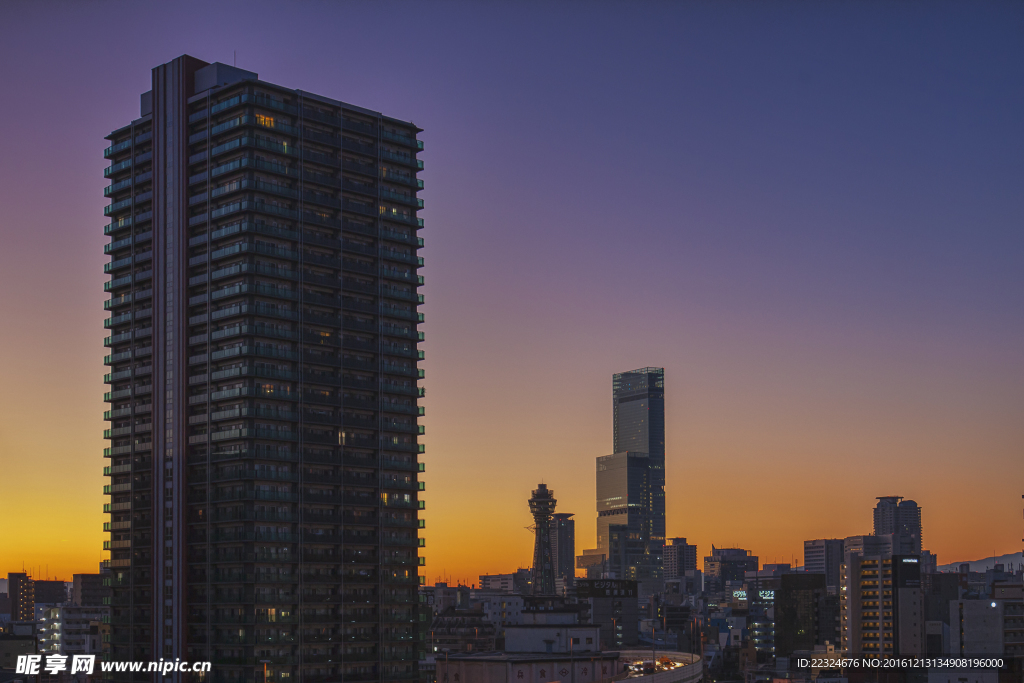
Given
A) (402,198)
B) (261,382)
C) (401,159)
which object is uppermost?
(401,159)

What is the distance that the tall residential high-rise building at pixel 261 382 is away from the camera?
162 m

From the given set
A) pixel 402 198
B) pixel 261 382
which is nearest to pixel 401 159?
pixel 402 198

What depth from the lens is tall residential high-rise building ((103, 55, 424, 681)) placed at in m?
162

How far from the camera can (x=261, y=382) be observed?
16438 centimetres

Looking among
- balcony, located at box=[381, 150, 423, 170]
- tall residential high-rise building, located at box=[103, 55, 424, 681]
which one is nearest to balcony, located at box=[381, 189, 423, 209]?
tall residential high-rise building, located at box=[103, 55, 424, 681]

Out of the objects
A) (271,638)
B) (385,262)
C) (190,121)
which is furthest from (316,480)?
(190,121)

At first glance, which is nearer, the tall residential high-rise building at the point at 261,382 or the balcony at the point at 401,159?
the tall residential high-rise building at the point at 261,382

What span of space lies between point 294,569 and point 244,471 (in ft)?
45.9

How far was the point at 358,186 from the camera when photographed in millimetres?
176500

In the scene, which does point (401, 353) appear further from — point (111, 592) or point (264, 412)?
point (111, 592)

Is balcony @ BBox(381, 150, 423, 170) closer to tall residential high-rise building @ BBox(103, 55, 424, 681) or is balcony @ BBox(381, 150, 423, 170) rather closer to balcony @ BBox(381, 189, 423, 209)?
tall residential high-rise building @ BBox(103, 55, 424, 681)

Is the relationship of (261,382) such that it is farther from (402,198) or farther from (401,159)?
(401,159)

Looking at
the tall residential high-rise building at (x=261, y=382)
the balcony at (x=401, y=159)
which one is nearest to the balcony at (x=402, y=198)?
the tall residential high-rise building at (x=261, y=382)

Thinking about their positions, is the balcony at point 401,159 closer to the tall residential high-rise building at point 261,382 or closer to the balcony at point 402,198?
the tall residential high-rise building at point 261,382
